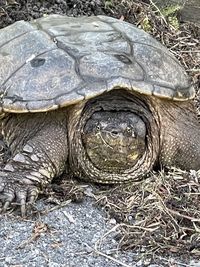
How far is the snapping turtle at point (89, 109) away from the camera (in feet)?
12.7

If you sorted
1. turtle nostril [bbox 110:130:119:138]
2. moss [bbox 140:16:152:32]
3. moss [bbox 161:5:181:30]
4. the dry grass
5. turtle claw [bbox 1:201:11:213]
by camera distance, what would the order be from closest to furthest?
the dry grass
turtle claw [bbox 1:201:11:213]
turtle nostril [bbox 110:130:119:138]
moss [bbox 140:16:152:32]
moss [bbox 161:5:181:30]

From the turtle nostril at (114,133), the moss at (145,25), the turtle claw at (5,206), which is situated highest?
the turtle nostril at (114,133)

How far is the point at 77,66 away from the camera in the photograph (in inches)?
155

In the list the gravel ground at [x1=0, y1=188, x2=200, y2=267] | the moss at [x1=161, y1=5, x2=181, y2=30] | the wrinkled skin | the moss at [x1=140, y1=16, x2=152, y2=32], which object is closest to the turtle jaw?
the wrinkled skin

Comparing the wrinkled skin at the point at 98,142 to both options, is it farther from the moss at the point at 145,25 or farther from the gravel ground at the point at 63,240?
the moss at the point at 145,25

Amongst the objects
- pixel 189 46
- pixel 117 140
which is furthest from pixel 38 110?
pixel 189 46

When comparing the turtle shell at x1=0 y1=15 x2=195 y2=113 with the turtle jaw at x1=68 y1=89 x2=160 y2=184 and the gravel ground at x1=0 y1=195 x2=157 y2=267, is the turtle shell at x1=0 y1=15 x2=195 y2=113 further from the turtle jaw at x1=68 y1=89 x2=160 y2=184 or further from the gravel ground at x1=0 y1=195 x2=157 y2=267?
the gravel ground at x1=0 y1=195 x2=157 y2=267

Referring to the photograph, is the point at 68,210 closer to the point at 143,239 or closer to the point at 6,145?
the point at 143,239

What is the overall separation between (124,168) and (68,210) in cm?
54

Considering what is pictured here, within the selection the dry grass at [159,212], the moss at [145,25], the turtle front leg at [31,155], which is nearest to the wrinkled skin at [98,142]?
the turtle front leg at [31,155]

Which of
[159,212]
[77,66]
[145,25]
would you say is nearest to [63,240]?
[159,212]

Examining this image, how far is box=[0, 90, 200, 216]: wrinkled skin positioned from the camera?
383 cm

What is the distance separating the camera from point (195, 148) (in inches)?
165

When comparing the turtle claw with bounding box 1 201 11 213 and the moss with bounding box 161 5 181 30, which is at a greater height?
the moss with bounding box 161 5 181 30
